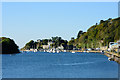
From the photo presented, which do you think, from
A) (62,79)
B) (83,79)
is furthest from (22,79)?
(83,79)

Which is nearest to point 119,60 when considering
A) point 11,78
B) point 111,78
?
point 111,78

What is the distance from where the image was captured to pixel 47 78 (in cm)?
5394

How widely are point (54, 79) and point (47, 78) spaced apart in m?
1.89

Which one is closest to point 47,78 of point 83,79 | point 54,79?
point 54,79

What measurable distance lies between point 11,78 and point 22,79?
122 inches

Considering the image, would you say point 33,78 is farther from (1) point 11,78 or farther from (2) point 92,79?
Result: (2) point 92,79

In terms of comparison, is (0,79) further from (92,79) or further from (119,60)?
(119,60)

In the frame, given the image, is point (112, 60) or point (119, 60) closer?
point (119, 60)

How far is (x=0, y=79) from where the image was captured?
5238 centimetres

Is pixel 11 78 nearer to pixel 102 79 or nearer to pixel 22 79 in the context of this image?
pixel 22 79

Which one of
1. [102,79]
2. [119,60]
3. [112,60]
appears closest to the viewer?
[102,79]

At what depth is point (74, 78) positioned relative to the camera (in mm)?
54000

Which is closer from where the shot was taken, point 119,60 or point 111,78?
point 111,78

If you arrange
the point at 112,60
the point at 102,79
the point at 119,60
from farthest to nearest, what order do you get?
1. the point at 112,60
2. the point at 119,60
3. the point at 102,79
